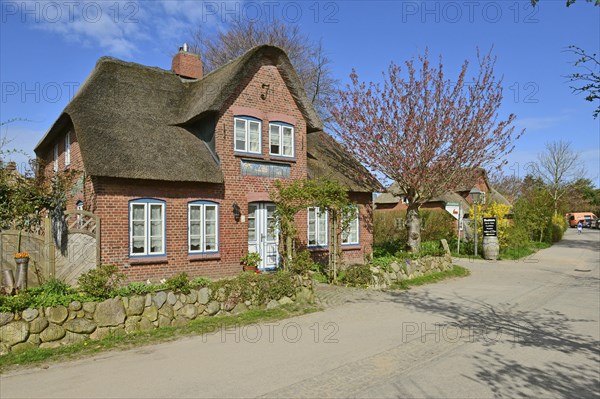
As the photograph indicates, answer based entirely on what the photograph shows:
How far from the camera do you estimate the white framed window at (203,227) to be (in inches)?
539

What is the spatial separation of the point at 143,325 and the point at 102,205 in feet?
15.9

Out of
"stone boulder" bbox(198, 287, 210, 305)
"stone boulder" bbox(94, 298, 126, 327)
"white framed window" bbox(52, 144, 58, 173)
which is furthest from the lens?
"white framed window" bbox(52, 144, 58, 173)

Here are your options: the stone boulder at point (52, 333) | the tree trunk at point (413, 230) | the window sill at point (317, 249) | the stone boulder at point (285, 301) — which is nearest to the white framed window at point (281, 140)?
the window sill at point (317, 249)

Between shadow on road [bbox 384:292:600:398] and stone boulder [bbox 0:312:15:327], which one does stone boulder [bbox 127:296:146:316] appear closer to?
stone boulder [bbox 0:312:15:327]

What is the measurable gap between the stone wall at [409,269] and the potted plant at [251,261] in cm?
363

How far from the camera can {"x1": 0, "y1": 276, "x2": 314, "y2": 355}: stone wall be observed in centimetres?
708

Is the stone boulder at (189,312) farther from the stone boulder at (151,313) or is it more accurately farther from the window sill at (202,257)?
the window sill at (202,257)

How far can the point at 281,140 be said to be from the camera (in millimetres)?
15836

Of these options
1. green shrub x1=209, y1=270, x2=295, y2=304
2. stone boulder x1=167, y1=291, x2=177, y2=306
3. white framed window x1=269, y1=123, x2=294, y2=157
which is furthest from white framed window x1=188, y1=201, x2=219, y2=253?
stone boulder x1=167, y1=291, x2=177, y2=306

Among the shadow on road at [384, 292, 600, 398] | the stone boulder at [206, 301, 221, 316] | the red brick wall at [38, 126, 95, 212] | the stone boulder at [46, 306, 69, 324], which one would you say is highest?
the red brick wall at [38, 126, 95, 212]

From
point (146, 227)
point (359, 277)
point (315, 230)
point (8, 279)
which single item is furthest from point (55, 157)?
point (359, 277)

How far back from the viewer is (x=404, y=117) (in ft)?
60.3

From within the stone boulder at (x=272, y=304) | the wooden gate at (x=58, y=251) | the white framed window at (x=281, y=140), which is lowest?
the stone boulder at (x=272, y=304)

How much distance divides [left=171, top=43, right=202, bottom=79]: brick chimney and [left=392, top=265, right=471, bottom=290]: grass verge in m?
11.2
